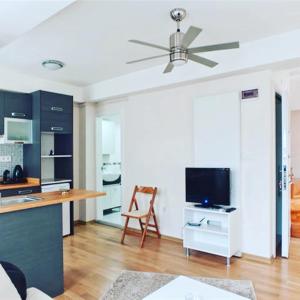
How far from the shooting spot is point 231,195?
11.6 feet

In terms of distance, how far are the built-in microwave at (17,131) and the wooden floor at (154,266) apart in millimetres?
1671

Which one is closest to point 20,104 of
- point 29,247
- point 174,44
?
point 29,247

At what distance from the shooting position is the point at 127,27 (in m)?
2.70

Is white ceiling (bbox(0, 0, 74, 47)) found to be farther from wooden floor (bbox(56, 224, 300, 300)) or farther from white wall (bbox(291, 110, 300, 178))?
white wall (bbox(291, 110, 300, 178))

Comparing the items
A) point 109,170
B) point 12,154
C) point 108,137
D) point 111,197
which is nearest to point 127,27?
point 12,154

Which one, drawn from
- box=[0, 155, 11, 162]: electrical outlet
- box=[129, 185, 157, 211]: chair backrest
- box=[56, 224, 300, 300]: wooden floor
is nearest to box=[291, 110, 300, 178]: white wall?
box=[56, 224, 300, 300]: wooden floor

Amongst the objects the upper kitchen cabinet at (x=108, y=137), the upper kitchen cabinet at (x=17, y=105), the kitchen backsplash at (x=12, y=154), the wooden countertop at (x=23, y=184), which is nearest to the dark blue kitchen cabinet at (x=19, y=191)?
the wooden countertop at (x=23, y=184)

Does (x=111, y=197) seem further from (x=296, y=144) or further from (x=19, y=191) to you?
(x=296, y=144)

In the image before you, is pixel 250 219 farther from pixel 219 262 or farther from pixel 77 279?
pixel 77 279

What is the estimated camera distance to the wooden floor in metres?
2.68

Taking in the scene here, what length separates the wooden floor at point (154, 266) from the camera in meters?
2.68

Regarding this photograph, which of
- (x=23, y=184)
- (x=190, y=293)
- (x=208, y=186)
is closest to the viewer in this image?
(x=190, y=293)

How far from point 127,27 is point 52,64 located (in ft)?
4.67

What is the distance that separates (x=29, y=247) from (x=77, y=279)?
77cm
